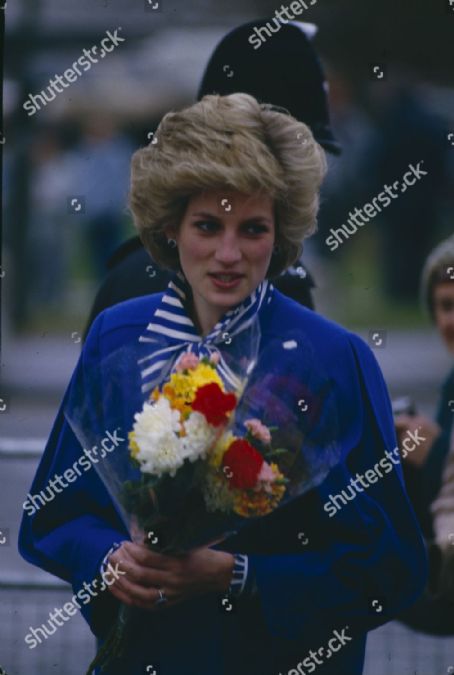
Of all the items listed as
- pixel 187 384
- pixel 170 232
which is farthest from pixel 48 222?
pixel 187 384

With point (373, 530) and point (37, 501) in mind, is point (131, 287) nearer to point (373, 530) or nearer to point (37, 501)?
point (37, 501)

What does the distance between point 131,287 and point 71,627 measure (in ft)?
7.98

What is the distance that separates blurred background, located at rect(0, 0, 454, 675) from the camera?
13.7 m

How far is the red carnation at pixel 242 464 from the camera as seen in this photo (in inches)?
120

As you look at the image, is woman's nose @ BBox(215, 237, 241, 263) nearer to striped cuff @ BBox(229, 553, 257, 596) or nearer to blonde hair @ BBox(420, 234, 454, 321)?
striped cuff @ BBox(229, 553, 257, 596)

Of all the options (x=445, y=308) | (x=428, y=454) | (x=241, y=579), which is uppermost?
(x=445, y=308)

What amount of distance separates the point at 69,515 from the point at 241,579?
1.54 ft

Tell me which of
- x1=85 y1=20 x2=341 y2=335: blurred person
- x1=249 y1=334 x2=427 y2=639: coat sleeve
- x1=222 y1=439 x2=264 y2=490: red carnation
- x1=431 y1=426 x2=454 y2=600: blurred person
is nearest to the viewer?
x1=222 y1=439 x2=264 y2=490: red carnation

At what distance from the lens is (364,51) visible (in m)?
16.8

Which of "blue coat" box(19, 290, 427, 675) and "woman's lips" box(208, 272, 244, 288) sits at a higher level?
"woman's lips" box(208, 272, 244, 288)

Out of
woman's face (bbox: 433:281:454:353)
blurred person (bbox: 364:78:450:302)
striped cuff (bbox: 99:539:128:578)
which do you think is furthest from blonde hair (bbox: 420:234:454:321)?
blurred person (bbox: 364:78:450:302)

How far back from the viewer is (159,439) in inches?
121

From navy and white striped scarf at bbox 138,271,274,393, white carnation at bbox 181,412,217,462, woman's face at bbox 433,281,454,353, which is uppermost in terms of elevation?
navy and white striped scarf at bbox 138,271,274,393

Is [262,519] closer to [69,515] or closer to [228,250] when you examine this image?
[69,515]
